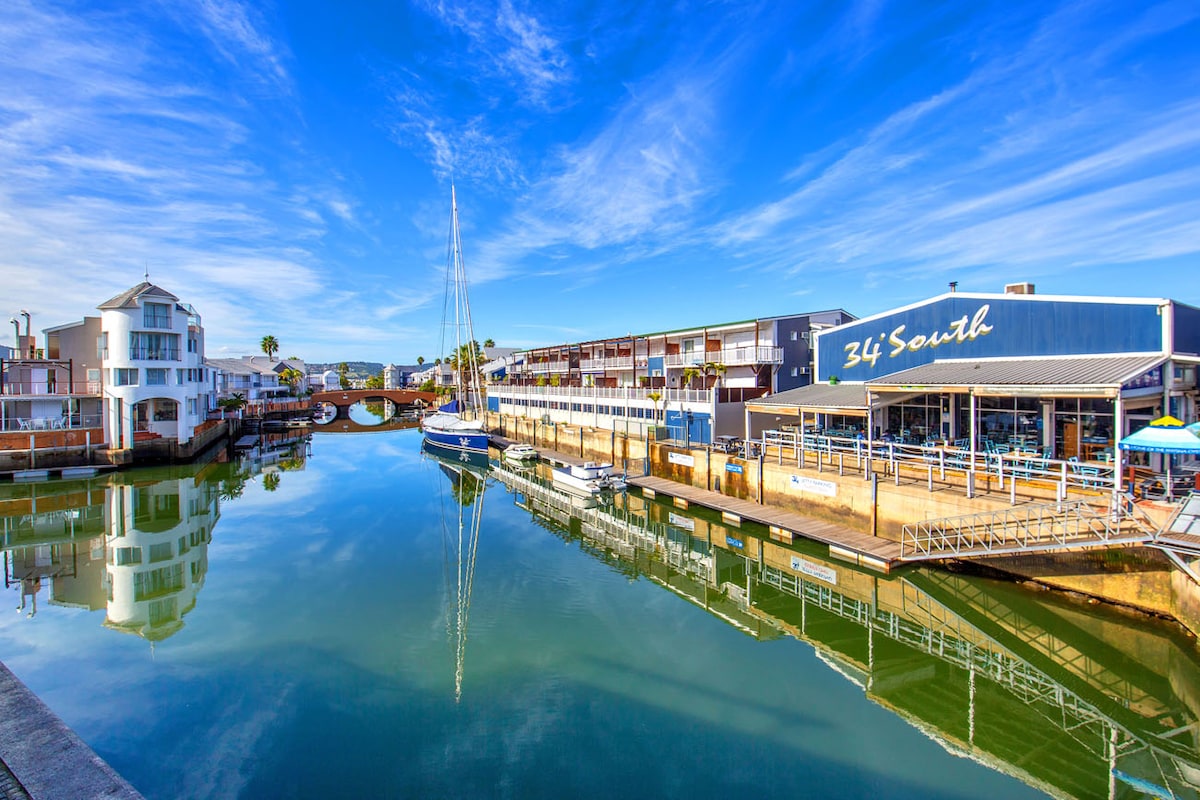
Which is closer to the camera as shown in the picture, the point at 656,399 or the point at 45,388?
the point at 656,399

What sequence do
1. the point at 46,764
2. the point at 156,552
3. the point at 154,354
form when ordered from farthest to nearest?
1. the point at 154,354
2. the point at 156,552
3. the point at 46,764

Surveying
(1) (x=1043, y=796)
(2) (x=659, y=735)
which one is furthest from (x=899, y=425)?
(2) (x=659, y=735)

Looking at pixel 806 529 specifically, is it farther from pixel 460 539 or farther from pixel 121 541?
pixel 121 541

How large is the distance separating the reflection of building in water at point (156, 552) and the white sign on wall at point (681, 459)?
78.4ft

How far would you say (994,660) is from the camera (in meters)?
14.9

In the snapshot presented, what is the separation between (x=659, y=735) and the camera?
12.0 metres

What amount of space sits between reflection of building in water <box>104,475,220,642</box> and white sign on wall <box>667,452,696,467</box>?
78.4ft

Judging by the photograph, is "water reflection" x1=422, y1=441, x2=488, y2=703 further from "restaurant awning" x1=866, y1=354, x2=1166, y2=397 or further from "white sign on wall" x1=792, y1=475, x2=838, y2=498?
"restaurant awning" x1=866, y1=354, x2=1166, y2=397

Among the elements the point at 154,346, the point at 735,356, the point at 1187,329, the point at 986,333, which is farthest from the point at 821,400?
the point at 154,346

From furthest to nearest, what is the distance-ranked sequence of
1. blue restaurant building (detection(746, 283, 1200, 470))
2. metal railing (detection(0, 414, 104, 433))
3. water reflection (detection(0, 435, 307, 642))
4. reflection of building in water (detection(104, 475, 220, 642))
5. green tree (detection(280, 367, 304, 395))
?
green tree (detection(280, 367, 304, 395))
metal railing (detection(0, 414, 104, 433))
water reflection (detection(0, 435, 307, 642))
blue restaurant building (detection(746, 283, 1200, 470))
reflection of building in water (detection(104, 475, 220, 642))

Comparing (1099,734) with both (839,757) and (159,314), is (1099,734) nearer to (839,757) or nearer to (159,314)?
(839,757)

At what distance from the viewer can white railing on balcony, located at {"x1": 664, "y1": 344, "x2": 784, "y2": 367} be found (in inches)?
1581

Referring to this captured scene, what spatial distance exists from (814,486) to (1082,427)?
9.85 m

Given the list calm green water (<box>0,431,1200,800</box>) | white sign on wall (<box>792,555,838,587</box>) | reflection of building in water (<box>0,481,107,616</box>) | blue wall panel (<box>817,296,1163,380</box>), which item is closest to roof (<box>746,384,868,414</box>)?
blue wall panel (<box>817,296,1163,380</box>)
